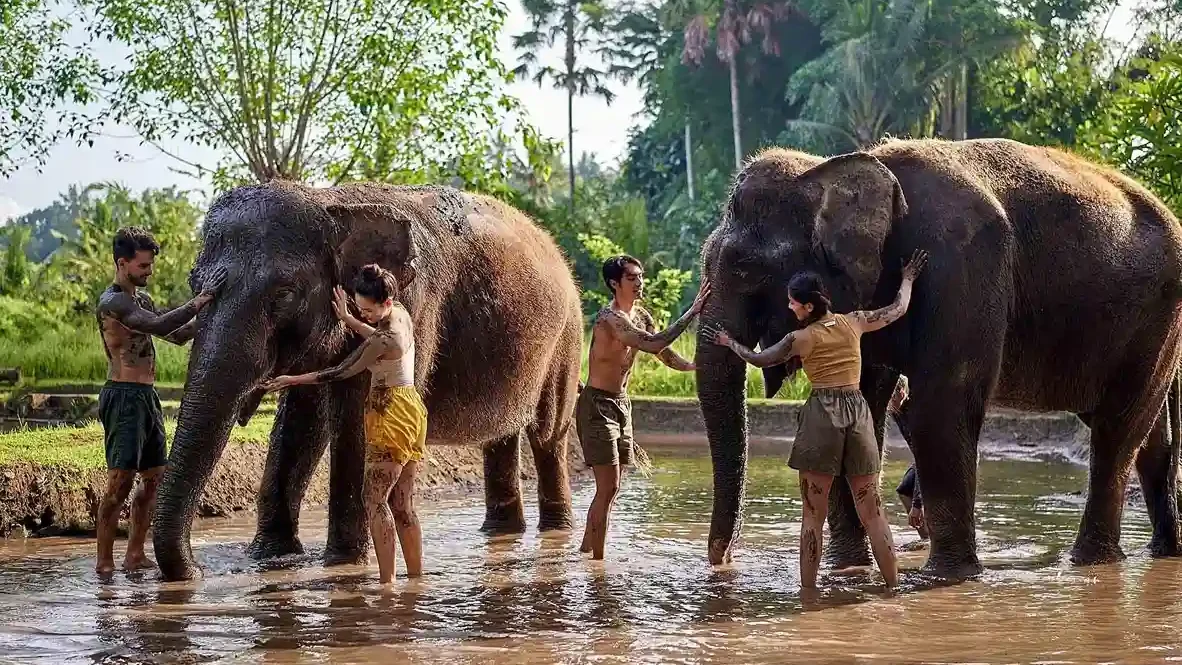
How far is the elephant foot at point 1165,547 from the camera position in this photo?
949cm

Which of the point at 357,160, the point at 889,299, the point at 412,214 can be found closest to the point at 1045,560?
the point at 889,299

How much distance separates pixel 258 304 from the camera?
7.76m

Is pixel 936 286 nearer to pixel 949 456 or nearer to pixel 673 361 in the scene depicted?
pixel 949 456

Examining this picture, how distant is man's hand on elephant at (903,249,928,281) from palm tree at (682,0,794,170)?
4205 centimetres

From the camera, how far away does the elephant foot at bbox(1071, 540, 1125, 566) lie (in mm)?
9023

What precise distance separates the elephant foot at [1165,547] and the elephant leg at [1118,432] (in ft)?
1.17

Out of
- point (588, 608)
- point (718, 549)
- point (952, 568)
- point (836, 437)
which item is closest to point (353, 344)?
point (588, 608)

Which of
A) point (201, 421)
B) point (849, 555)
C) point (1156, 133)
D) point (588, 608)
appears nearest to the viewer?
point (588, 608)

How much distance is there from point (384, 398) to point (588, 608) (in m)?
1.64

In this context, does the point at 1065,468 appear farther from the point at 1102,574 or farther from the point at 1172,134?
the point at 1102,574

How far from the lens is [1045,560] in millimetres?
9164

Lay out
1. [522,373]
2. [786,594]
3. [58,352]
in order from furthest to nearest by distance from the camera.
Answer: [58,352], [522,373], [786,594]

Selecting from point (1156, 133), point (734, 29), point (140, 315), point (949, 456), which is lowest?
point (949, 456)

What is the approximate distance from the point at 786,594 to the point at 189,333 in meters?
3.41
